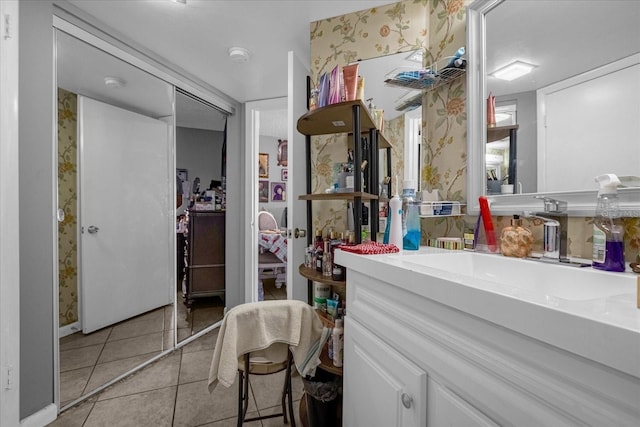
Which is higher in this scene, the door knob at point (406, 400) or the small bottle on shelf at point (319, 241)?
the small bottle on shelf at point (319, 241)

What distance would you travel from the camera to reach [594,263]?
2.74 feet

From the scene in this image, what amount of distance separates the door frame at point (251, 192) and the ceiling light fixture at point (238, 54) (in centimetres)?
85

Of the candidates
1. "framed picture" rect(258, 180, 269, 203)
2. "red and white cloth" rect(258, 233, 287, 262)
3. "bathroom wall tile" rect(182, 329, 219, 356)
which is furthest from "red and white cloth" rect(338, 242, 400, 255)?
"framed picture" rect(258, 180, 269, 203)

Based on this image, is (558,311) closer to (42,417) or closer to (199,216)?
(42,417)

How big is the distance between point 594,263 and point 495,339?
55cm

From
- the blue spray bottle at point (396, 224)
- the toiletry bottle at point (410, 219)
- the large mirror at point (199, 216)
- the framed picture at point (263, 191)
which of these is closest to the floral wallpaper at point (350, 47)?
the toiletry bottle at point (410, 219)

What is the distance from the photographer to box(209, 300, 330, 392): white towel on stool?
1227 mm

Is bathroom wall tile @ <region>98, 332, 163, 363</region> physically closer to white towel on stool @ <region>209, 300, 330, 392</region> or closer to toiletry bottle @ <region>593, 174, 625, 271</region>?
white towel on stool @ <region>209, 300, 330, 392</region>

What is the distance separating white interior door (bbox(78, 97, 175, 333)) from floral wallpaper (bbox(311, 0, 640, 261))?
1.27 metres

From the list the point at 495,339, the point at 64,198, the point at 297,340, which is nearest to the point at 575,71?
the point at 495,339

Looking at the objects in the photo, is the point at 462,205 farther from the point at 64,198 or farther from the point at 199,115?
the point at 199,115

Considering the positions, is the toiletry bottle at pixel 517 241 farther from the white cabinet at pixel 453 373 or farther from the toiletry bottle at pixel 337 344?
the toiletry bottle at pixel 337 344

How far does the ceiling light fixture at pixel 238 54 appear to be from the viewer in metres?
2.14

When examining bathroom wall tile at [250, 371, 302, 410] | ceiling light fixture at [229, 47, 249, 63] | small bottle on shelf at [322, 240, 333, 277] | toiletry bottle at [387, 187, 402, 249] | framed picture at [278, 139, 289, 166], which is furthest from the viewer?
framed picture at [278, 139, 289, 166]
